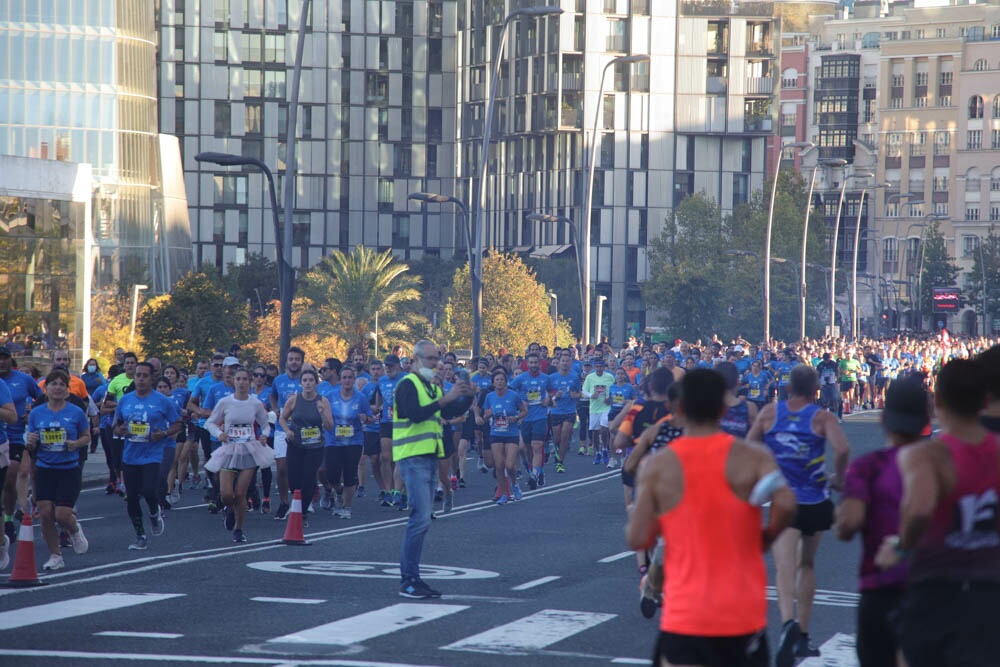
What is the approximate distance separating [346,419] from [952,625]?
14.0 meters

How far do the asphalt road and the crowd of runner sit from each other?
488mm

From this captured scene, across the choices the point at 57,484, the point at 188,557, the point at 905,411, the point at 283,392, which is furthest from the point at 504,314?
the point at 905,411

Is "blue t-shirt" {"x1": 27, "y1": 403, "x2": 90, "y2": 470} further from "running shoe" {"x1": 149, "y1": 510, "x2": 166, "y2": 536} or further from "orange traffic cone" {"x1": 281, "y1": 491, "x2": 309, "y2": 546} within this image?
"orange traffic cone" {"x1": 281, "y1": 491, "x2": 309, "y2": 546}

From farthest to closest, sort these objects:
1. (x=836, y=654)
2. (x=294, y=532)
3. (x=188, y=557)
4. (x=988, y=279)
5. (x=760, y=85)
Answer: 1. (x=988, y=279)
2. (x=760, y=85)
3. (x=294, y=532)
4. (x=188, y=557)
5. (x=836, y=654)

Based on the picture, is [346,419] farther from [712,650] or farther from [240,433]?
[712,650]

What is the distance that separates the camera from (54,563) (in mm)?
13305

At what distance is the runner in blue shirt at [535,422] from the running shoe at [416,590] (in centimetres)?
1076

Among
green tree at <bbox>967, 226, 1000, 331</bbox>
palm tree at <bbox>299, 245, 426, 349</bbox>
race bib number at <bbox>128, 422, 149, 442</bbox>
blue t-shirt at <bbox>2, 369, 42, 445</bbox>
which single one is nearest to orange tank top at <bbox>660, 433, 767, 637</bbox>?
race bib number at <bbox>128, 422, 149, 442</bbox>

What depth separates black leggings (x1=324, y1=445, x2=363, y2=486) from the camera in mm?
18922

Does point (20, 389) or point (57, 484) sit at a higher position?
point (20, 389)

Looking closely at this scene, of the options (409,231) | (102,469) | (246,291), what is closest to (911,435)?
(102,469)

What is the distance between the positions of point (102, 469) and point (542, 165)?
7001 cm

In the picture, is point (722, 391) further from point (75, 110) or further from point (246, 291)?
point (246, 291)

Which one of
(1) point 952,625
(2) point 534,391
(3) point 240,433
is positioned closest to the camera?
(1) point 952,625
